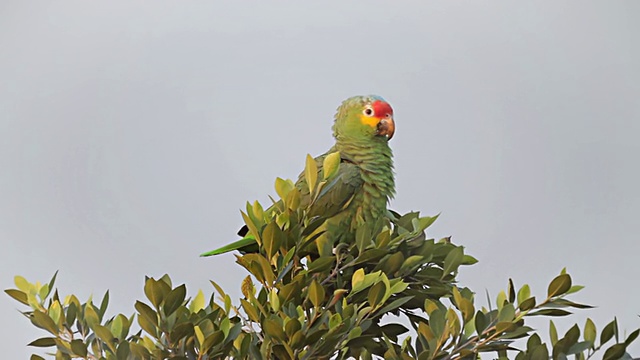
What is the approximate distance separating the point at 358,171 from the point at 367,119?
24 cm

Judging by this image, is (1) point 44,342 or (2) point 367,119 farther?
(2) point 367,119

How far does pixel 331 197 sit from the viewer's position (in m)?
2.33

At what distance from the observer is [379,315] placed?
184cm

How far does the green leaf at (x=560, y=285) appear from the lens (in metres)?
1.73

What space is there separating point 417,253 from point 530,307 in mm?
355

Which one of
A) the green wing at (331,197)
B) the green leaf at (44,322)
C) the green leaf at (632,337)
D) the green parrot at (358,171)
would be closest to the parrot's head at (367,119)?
the green parrot at (358,171)

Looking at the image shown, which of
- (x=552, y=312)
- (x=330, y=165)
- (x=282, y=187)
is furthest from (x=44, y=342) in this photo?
(x=552, y=312)

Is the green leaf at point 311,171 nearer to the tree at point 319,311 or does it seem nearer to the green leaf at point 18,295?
the tree at point 319,311

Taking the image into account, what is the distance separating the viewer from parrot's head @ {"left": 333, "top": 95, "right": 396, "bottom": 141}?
262 centimetres

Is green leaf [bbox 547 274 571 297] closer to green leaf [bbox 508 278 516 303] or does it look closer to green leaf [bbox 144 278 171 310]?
green leaf [bbox 508 278 516 303]

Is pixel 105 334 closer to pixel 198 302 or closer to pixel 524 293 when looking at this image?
pixel 198 302

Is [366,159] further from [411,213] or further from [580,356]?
[580,356]

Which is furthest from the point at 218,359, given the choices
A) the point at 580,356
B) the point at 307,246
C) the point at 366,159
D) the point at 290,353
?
the point at 366,159

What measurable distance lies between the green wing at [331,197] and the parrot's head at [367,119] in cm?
14
